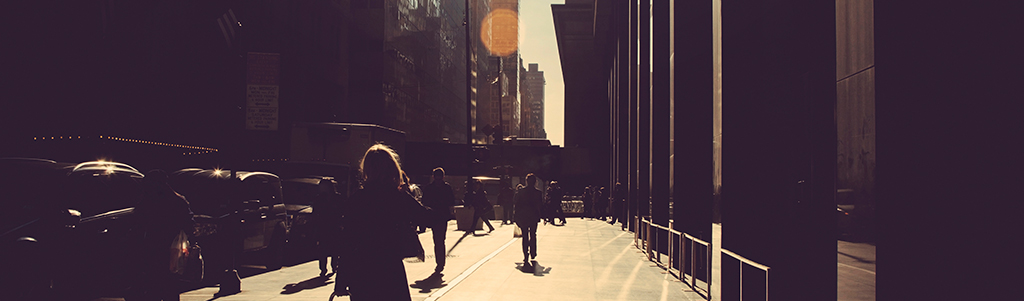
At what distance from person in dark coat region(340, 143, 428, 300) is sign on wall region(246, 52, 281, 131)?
793 cm

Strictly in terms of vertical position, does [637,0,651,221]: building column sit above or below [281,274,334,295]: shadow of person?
above

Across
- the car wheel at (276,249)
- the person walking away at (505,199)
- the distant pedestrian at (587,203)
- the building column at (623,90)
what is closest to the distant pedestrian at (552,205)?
the person walking away at (505,199)

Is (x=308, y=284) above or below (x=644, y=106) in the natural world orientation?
below

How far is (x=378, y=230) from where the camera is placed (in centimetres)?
507

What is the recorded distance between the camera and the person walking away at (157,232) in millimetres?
7773

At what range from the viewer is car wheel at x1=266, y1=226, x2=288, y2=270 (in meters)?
13.8

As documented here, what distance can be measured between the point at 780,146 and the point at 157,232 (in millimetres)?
6548

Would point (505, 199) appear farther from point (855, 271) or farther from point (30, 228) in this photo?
point (855, 271)

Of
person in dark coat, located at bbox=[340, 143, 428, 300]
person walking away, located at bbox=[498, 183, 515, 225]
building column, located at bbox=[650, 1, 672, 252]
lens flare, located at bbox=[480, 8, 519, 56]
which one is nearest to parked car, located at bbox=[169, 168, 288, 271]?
person in dark coat, located at bbox=[340, 143, 428, 300]

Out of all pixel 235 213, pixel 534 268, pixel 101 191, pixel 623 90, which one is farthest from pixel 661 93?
pixel 623 90

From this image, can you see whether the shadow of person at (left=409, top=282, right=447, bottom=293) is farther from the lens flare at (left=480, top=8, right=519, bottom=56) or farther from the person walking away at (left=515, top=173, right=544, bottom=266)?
the lens flare at (left=480, top=8, right=519, bottom=56)

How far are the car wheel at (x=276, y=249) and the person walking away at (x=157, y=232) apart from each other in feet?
18.9

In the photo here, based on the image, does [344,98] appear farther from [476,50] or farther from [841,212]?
[476,50]

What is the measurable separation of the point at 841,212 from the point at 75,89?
18.9 metres
